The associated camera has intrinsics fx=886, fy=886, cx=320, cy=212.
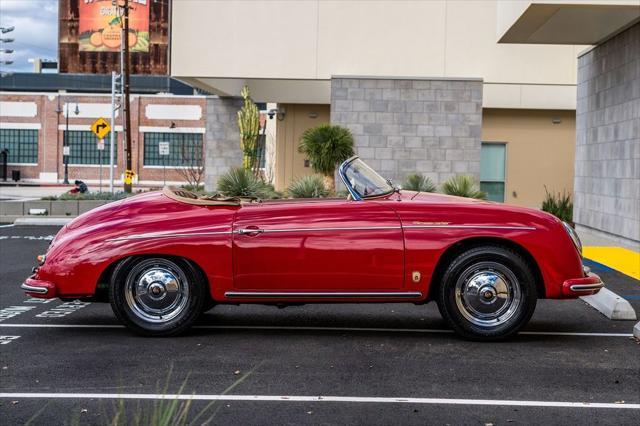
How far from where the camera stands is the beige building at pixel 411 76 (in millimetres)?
23781

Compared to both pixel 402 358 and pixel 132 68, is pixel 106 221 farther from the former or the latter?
pixel 132 68

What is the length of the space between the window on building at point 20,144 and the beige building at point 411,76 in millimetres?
36700

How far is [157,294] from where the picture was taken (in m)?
7.20

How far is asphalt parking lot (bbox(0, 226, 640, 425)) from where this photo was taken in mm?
5160

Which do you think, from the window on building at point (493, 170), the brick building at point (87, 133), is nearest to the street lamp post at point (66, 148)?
the brick building at point (87, 133)

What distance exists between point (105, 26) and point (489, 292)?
46020mm

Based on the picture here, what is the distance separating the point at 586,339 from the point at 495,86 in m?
20.9

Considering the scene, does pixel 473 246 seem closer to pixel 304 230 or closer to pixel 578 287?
pixel 578 287

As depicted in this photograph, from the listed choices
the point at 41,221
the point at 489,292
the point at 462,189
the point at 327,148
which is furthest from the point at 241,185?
the point at 489,292

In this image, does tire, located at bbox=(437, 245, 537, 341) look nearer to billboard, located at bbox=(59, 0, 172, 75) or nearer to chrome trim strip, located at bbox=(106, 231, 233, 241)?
chrome trim strip, located at bbox=(106, 231, 233, 241)

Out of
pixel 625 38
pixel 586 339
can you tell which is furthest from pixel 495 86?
pixel 586 339

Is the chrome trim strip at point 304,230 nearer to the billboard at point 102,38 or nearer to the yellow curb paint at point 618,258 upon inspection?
the yellow curb paint at point 618,258

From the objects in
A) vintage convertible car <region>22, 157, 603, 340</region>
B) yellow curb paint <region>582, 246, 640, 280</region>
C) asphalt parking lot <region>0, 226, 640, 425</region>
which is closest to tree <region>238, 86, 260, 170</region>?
yellow curb paint <region>582, 246, 640, 280</region>

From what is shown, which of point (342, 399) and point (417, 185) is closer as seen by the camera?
point (342, 399)
